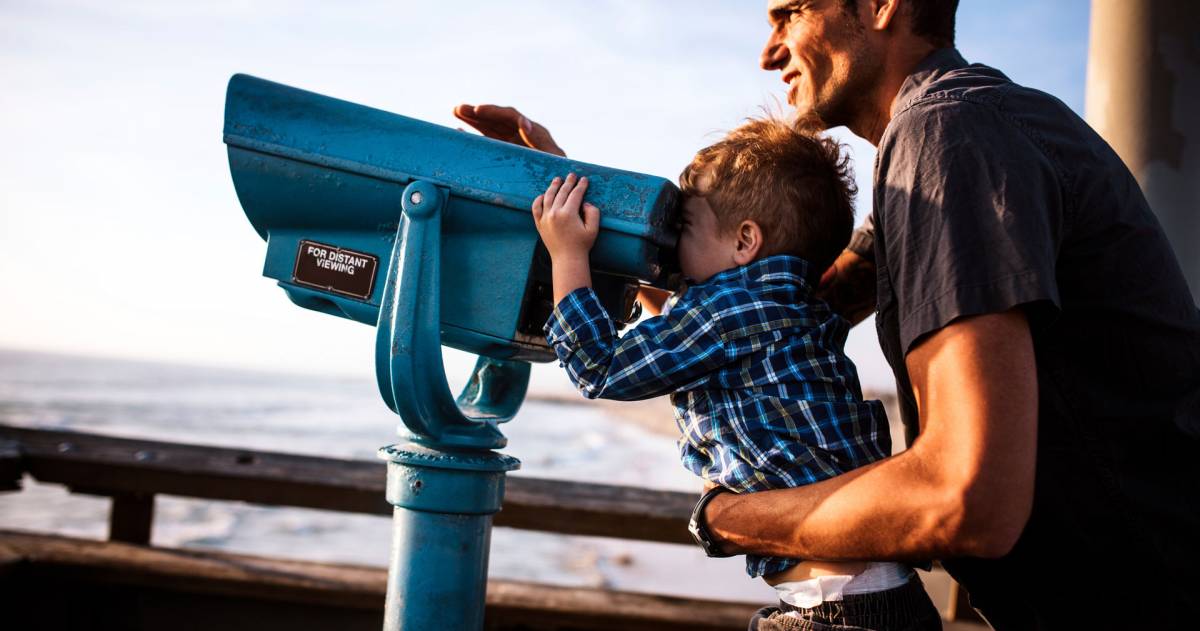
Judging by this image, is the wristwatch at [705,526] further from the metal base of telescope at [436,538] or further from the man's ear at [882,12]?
the man's ear at [882,12]

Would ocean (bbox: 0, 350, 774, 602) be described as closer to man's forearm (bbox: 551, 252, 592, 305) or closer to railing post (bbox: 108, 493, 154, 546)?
railing post (bbox: 108, 493, 154, 546)

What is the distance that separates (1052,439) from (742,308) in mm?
400

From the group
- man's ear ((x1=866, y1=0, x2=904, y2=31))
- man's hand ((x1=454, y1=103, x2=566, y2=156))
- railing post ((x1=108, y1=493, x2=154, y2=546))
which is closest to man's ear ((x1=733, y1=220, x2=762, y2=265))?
man's ear ((x1=866, y1=0, x2=904, y2=31))

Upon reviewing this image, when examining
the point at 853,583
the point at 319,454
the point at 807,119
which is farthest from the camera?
the point at 319,454

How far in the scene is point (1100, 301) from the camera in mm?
1071

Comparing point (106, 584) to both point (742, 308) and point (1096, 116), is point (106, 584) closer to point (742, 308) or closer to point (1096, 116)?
point (742, 308)

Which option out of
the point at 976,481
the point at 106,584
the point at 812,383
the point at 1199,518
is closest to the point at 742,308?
the point at 812,383

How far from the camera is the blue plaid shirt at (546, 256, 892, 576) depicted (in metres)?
1.12

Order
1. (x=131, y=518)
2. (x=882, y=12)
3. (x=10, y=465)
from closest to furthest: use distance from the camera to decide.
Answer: (x=882, y=12) → (x=10, y=465) → (x=131, y=518)

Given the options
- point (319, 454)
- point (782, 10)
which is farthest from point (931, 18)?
point (319, 454)

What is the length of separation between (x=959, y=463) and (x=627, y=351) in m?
0.41

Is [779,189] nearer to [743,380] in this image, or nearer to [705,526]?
[743,380]

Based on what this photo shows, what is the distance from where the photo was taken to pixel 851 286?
5.74 ft

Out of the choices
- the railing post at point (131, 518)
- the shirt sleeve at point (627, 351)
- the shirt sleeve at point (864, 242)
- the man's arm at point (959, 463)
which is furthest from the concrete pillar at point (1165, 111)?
the railing post at point (131, 518)
